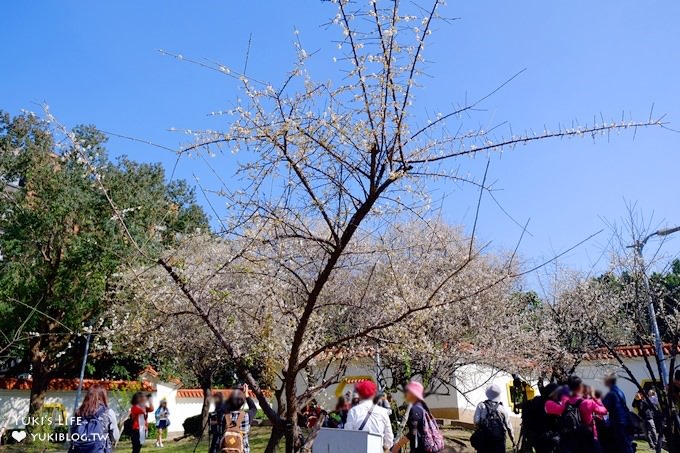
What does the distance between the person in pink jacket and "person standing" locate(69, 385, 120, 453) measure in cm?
531

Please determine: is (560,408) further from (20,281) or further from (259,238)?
(20,281)

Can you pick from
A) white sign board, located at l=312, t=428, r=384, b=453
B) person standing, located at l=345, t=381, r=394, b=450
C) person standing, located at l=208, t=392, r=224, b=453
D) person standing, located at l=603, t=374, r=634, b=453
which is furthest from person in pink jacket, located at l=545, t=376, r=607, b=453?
person standing, located at l=208, t=392, r=224, b=453

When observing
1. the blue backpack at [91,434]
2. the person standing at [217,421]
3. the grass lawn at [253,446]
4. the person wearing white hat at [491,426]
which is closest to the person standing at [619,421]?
the person wearing white hat at [491,426]

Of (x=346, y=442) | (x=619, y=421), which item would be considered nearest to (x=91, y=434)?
(x=346, y=442)

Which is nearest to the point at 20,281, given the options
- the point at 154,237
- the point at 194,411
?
the point at 194,411

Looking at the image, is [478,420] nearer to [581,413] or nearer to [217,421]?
[581,413]

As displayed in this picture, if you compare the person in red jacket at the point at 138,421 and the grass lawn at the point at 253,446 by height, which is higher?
the person in red jacket at the point at 138,421

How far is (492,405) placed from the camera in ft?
23.1

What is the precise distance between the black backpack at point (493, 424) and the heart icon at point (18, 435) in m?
Answer: 15.1

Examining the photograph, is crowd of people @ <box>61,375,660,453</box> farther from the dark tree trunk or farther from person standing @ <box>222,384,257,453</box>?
the dark tree trunk

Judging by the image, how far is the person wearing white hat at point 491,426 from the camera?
22.7ft

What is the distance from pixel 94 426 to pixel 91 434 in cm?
8

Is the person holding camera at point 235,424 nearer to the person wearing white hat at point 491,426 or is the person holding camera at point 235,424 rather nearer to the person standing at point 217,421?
the person standing at point 217,421

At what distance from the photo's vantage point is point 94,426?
6.14 m
